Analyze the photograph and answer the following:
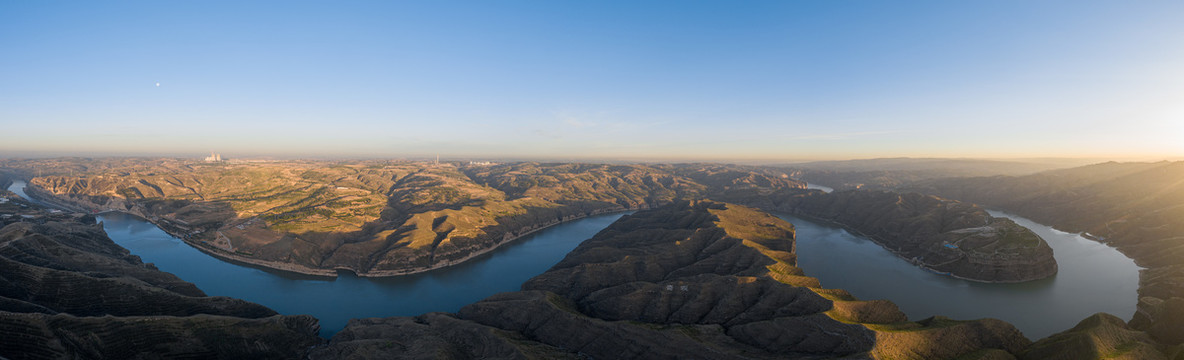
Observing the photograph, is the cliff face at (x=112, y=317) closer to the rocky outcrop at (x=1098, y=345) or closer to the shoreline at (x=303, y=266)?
the shoreline at (x=303, y=266)

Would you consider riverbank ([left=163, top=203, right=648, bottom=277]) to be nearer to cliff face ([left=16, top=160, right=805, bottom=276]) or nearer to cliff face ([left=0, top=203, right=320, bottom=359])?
cliff face ([left=16, top=160, right=805, bottom=276])

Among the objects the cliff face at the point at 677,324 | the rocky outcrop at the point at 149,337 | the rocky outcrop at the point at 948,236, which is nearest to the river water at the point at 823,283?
the rocky outcrop at the point at 948,236

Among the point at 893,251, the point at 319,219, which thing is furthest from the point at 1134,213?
the point at 319,219

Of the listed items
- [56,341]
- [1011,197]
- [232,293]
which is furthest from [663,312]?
[1011,197]

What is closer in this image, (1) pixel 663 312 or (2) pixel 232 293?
(1) pixel 663 312

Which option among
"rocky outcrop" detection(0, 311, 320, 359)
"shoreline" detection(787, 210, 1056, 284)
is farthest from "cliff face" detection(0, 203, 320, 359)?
"shoreline" detection(787, 210, 1056, 284)

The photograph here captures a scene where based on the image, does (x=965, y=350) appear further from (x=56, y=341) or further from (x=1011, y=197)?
(x=1011, y=197)

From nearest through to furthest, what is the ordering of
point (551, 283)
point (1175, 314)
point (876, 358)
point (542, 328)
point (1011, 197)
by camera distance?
point (876, 358) < point (1175, 314) < point (542, 328) < point (551, 283) < point (1011, 197)
